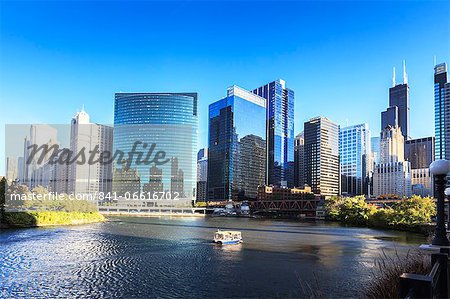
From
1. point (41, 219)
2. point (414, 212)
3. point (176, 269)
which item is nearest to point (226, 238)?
point (176, 269)

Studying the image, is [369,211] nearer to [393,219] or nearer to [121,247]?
[393,219]

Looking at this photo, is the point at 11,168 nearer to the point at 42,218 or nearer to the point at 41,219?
the point at 42,218

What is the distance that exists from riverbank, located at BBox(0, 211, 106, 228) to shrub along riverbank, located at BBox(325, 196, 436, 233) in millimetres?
70483

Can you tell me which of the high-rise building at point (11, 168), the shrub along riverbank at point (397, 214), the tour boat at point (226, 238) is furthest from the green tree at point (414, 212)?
the high-rise building at point (11, 168)

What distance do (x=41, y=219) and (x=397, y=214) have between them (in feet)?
242

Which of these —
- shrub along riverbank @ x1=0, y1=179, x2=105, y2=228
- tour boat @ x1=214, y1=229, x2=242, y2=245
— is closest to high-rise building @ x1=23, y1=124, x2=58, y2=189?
shrub along riverbank @ x1=0, y1=179, x2=105, y2=228

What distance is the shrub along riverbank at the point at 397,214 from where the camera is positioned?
7257 centimetres

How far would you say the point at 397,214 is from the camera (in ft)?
260

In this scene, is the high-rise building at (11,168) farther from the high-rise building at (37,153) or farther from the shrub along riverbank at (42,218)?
the shrub along riverbank at (42,218)

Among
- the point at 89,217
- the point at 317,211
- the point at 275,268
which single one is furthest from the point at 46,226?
the point at 317,211

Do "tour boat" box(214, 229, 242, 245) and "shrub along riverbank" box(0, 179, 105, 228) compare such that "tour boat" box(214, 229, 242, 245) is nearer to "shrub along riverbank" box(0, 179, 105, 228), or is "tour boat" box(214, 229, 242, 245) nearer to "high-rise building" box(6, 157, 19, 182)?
"shrub along riverbank" box(0, 179, 105, 228)

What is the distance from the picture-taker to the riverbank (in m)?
68.8

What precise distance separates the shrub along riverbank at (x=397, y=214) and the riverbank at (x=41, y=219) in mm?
70483

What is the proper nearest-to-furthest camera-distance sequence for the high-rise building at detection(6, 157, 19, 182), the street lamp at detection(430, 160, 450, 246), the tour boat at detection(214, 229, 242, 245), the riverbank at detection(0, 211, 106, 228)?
the street lamp at detection(430, 160, 450, 246), the tour boat at detection(214, 229, 242, 245), the riverbank at detection(0, 211, 106, 228), the high-rise building at detection(6, 157, 19, 182)
